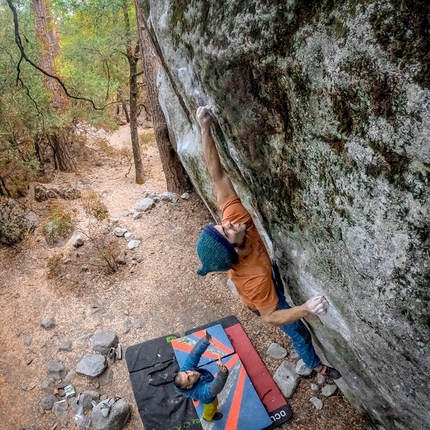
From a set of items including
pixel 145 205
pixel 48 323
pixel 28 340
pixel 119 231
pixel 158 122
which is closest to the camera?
pixel 28 340

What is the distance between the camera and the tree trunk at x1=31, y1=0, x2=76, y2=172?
9656mm

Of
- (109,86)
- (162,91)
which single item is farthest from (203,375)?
(109,86)

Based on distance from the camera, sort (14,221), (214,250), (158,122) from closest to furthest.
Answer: (214,250) < (14,221) < (158,122)

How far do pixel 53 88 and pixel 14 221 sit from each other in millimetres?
4404

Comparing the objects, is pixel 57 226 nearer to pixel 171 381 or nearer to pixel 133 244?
pixel 133 244

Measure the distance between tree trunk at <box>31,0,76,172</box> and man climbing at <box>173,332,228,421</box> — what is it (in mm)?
8022

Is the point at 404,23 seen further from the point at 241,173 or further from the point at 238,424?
the point at 238,424

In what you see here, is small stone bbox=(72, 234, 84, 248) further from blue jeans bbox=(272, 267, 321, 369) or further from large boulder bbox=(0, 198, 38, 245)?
blue jeans bbox=(272, 267, 321, 369)

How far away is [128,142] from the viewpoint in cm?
1419

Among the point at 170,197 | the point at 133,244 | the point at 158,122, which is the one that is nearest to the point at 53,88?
the point at 158,122

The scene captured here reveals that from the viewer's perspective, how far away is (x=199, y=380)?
3973mm

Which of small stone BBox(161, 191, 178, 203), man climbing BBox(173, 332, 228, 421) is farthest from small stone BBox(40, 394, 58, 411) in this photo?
small stone BBox(161, 191, 178, 203)

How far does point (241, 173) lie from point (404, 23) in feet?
6.03

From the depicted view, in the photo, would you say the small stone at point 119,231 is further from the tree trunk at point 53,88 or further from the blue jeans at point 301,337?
the blue jeans at point 301,337
